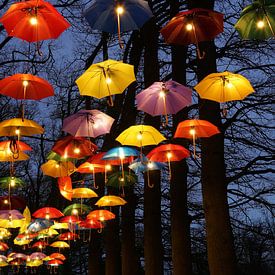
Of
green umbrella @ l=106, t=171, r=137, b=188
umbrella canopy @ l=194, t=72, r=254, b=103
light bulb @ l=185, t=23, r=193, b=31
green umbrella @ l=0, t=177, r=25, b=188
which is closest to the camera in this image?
light bulb @ l=185, t=23, r=193, b=31

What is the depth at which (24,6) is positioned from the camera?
5.86 meters

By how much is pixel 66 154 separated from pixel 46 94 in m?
2.20

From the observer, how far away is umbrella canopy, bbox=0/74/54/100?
7328 mm

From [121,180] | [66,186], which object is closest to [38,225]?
[66,186]

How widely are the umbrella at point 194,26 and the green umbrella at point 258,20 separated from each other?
84 cm

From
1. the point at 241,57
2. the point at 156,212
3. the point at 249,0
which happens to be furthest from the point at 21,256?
the point at 249,0

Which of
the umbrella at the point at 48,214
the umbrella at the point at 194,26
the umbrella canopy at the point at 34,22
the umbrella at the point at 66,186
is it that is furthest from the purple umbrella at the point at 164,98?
the umbrella at the point at 48,214

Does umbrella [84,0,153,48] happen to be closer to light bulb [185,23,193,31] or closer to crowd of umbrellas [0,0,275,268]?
crowd of umbrellas [0,0,275,268]

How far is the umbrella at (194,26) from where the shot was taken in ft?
21.6

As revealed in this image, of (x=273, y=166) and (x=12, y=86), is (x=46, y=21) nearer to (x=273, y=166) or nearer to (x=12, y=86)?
(x=12, y=86)

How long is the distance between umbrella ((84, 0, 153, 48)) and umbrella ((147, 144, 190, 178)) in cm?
274

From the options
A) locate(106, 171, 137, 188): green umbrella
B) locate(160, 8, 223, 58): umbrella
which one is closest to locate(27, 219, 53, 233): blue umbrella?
locate(106, 171, 137, 188): green umbrella

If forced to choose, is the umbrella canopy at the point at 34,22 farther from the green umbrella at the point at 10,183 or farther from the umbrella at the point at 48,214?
the umbrella at the point at 48,214

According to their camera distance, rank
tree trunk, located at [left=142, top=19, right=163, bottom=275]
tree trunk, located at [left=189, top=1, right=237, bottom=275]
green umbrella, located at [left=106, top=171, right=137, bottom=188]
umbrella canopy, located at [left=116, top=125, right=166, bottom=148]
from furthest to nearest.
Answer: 1. green umbrella, located at [left=106, top=171, right=137, bottom=188]
2. tree trunk, located at [left=142, top=19, right=163, bottom=275]
3. umbrella canopy, located at [left=116, top=125, right=166, bottom=148]
4. tree trunk, located at [left=189, top=1, right=237, bottom=275]
